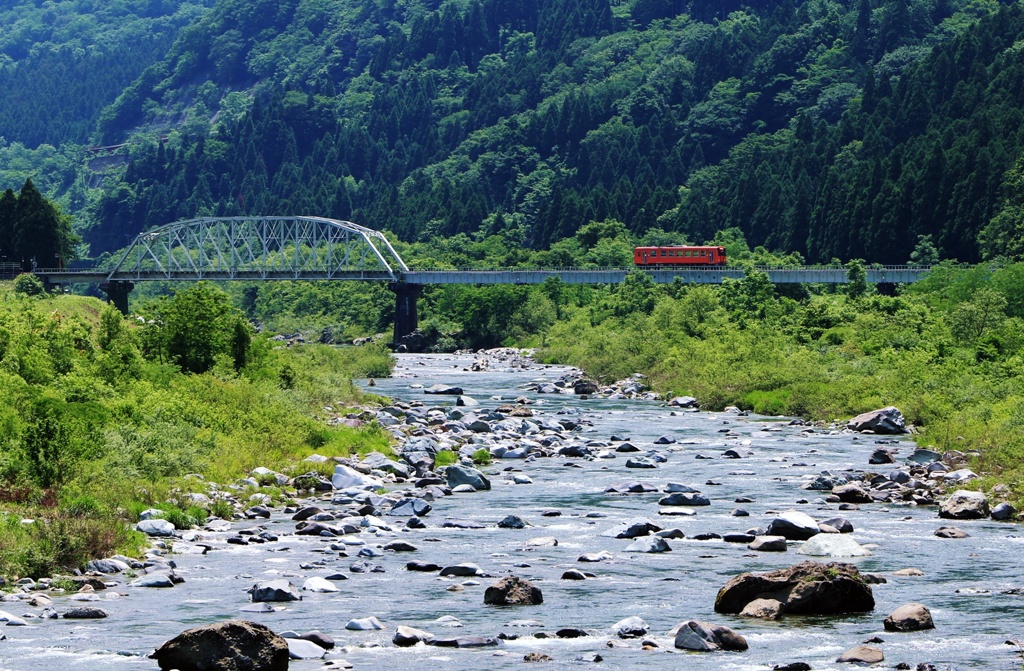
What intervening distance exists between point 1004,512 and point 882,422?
21.3 meters

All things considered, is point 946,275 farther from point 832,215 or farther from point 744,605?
point 744,605

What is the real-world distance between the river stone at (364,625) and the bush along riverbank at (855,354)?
19078mm

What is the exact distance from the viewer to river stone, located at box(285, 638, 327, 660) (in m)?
25.2

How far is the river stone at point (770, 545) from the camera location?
113ft

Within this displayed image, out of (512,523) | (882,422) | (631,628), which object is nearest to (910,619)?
(631,628)

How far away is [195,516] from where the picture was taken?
123 feet

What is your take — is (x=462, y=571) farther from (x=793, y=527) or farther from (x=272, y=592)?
(x=793, y=527)

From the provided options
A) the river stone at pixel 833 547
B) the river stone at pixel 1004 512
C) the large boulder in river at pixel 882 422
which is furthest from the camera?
the large boulder in river at pixel 882 422

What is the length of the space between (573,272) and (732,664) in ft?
382

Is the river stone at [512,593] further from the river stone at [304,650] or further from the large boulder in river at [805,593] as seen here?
the river stone at [304,650]

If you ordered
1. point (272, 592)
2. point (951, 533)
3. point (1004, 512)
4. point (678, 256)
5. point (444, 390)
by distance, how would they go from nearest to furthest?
point (272, 592) < point (951, 533) < point (1004, 512) < point (444, 390) < point (678, 256)

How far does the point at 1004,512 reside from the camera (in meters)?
38.2

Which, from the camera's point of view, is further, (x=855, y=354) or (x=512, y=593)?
(x=855, y=354)

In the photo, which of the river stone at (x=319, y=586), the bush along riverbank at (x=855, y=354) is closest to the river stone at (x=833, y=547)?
the bush along riverbank at (x=855, y=354)
